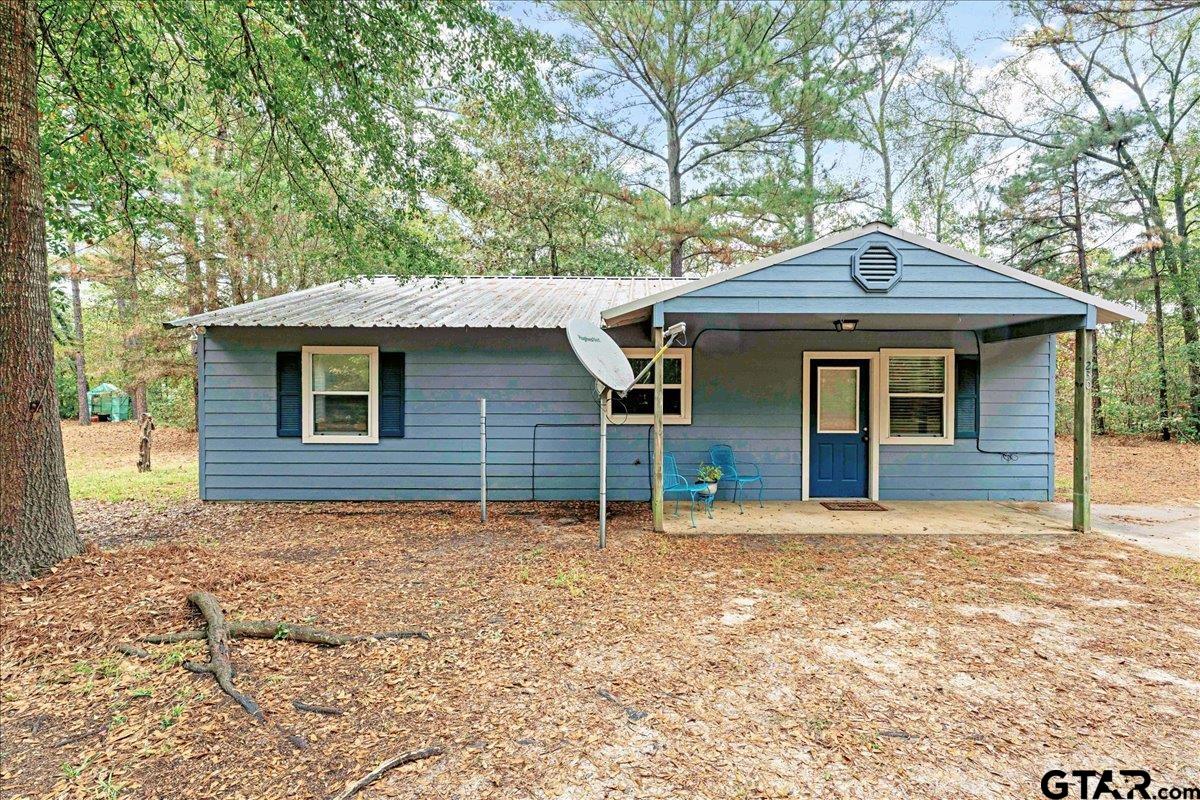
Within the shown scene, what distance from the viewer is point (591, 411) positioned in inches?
294

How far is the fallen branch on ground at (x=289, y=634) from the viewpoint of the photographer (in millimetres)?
3149

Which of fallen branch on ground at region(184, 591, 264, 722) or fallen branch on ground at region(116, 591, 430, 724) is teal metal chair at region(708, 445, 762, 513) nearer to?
fallen branch on ground at region(116, 591, 430, 724)

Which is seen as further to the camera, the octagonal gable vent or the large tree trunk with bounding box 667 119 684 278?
the large tree trunk with bounding box 667 119 684 278

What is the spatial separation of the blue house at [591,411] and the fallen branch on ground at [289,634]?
13.7ft

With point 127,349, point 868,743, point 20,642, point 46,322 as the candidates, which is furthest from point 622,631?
point 127,349

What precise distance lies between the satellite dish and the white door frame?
3267 millimetres

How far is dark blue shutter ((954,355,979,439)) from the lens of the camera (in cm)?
735

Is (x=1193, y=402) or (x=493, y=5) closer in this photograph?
(x=493, y=5)

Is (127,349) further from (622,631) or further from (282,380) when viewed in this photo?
(622,631)

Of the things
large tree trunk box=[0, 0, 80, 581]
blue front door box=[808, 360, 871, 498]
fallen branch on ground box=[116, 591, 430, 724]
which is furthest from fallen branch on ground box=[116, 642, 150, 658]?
blue front door box=[808, 360, 871, 498]

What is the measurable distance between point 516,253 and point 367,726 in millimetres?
13637

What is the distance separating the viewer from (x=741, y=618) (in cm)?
373

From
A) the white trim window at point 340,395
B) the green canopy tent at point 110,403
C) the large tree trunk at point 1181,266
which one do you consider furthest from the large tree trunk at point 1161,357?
the green canopy tent at point 110,403

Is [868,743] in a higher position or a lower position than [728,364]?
lower
